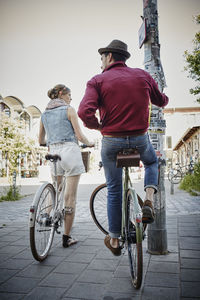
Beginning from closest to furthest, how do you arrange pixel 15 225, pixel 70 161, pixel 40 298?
pixel 40 298, pixel 70 161, pixel 15 225

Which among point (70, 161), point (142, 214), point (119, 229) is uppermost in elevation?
point (70, 161)

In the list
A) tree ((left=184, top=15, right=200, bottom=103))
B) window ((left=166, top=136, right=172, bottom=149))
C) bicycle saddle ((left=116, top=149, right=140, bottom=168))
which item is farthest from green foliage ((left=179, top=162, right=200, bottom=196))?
window ((left=166, top=136, right=172, bottom=149))

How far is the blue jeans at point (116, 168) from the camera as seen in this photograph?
256cm

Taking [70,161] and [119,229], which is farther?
[70,161]

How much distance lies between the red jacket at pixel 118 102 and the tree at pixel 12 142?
7.96 meters

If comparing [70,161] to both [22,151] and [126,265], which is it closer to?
[126,265]

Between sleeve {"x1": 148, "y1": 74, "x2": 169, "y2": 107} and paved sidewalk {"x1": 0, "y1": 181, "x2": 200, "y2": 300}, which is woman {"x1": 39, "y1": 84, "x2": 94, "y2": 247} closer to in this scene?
paved sidewalk {"x1": 0, "y1": 181, "x2": 200, "y2": 300}

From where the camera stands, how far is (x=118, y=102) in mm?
2518

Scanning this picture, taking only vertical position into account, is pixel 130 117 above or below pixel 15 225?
above

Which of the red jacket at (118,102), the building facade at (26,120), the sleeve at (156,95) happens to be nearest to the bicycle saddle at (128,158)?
the red jacket at (118,102)

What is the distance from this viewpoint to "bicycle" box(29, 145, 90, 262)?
2955mm

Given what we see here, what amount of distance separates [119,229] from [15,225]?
2953mm

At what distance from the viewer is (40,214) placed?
3201 mm

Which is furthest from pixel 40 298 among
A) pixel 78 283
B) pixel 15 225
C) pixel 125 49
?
pixel 15 225
